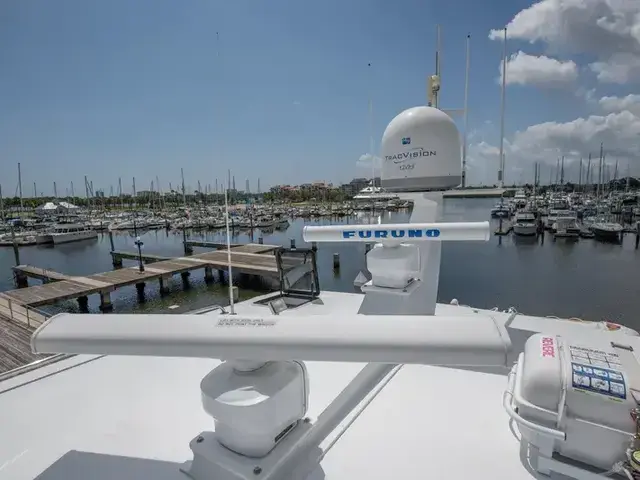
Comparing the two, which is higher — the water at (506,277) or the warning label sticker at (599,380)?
the warning label sticker at (599,380)

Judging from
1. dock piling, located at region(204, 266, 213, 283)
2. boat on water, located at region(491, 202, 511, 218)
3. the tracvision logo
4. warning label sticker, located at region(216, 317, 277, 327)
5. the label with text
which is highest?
the tracvision logo

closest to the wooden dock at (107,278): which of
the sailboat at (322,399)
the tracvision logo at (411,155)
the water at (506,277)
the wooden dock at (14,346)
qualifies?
the wooden dock at (14,346)

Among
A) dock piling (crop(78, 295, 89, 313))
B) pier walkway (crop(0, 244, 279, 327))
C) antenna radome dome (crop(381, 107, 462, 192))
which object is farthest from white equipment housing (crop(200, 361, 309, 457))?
dock piling (crop(78, 295, 89, 313))

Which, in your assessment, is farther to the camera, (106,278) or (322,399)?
(106,278)

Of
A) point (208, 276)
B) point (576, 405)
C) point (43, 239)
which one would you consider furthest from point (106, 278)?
point (43, 239)

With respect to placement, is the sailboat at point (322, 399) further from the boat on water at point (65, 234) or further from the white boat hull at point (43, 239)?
the white boat hull at point (43, 239)

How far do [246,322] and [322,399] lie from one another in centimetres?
162

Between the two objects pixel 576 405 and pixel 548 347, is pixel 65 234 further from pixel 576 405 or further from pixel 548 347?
pixel 576 405

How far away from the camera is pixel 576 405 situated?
1.77 meters

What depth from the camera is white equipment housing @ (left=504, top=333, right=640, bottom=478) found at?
172 cm

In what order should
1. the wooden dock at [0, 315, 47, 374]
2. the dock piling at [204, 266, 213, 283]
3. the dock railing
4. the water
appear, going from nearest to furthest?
the wooden dock at [0, 315, 47, 374] → the dock railing → the water → the dock piling at [204, 266, 213, 283]

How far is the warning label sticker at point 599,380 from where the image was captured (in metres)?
1.71

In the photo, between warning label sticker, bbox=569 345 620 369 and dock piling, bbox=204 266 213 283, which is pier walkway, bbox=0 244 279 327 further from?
warning label sticker, bbox=569 345 620 369

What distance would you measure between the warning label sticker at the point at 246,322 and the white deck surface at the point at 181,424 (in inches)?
43.0
